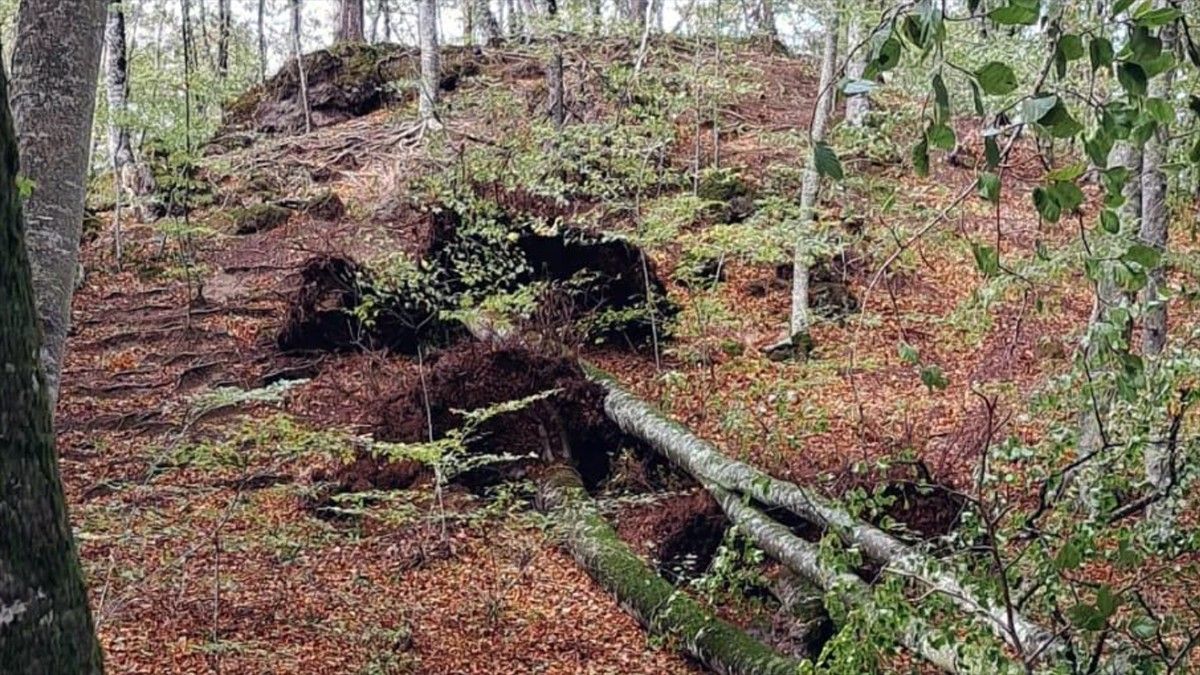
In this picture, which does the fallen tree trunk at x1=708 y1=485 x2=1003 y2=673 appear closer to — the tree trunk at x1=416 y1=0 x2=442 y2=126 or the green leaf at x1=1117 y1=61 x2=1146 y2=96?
the green leaf at x1=1117 y1=61 x2=1146 y2=96

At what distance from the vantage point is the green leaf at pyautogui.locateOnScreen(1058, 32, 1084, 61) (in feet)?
3.94

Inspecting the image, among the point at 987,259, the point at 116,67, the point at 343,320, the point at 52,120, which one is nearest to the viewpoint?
the point at 987,259

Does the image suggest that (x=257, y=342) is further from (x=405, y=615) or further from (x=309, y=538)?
(x=405, y=615)

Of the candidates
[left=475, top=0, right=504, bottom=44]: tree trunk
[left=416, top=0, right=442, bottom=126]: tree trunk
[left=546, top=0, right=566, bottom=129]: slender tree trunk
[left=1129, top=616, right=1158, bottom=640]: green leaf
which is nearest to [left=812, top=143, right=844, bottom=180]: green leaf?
[left=1129, top=616, right=1158, bottom=640]: green leaf

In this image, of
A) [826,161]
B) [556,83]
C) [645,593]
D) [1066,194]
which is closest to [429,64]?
[556,83]

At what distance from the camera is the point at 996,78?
1.15 m

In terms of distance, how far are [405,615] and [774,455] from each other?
2.81m

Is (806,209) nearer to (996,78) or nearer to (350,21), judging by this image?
(996,78)

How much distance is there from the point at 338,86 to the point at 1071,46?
15921mm

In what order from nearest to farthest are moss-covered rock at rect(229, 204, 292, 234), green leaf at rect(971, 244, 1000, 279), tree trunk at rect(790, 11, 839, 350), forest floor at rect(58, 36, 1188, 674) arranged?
green leaf at rect(971, 244, 1000, 279) → forest floor at rect(58, 36, 1188, 674) → tree trunk at rect(790, 11, 839, 350) → moss-covered rock at rect(229, 204, 292, 234)

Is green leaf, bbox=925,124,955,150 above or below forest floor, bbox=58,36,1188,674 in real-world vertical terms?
above

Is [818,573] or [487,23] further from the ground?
[487,23]

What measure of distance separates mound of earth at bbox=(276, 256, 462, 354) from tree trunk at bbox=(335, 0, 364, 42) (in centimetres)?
866

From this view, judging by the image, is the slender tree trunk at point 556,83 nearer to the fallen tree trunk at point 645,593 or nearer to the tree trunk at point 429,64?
the tree trunk at point 429,64
